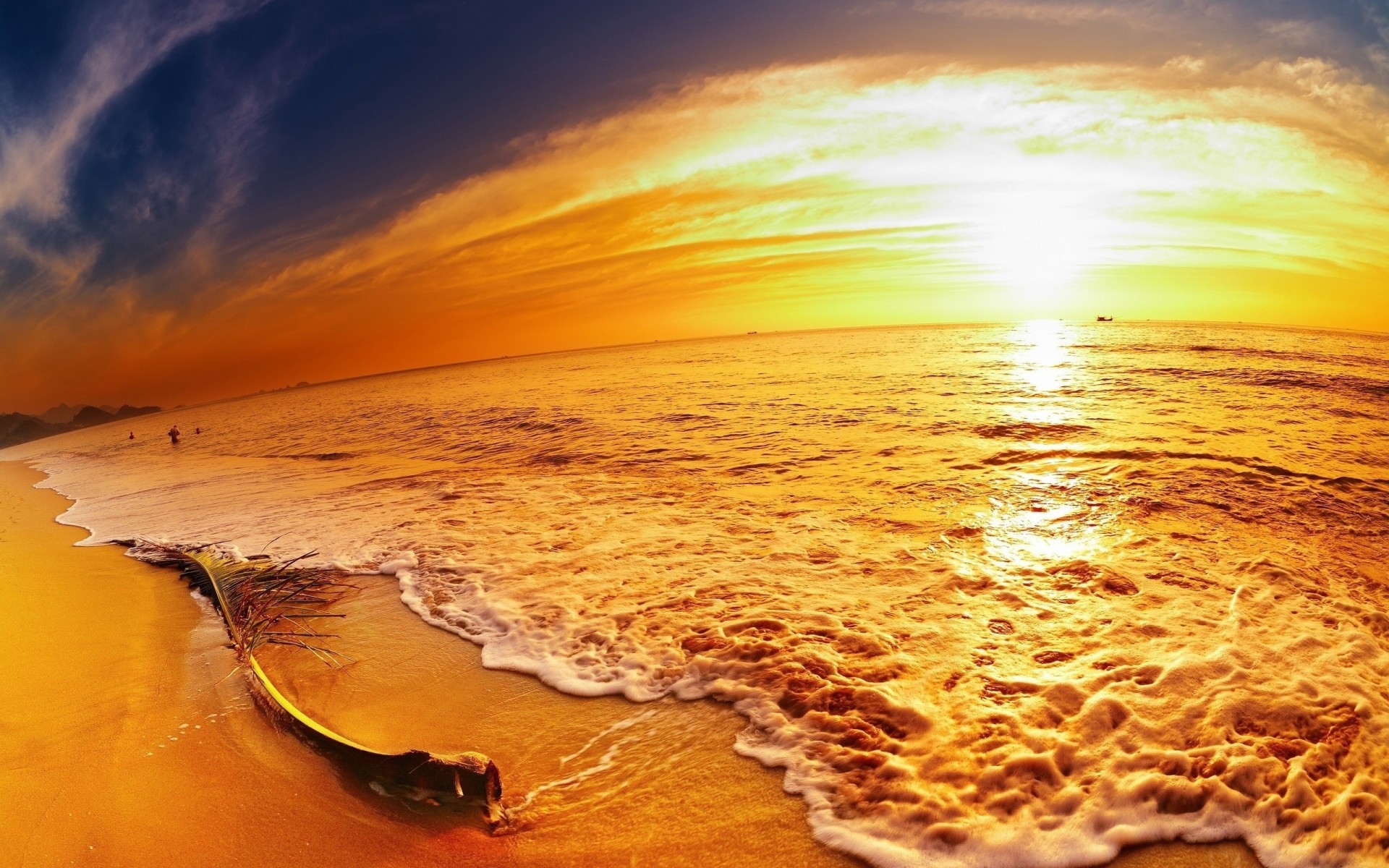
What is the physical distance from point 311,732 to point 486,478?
9.23m

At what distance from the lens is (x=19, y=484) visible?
20.7 m

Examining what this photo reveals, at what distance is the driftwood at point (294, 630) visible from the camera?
3152mm

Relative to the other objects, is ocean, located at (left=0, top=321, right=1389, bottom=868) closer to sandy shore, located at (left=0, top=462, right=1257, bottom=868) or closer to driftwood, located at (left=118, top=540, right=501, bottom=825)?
sandy shore, located at (left=0, top=462, right=1257, bottom=868)

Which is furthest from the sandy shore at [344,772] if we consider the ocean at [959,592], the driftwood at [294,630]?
the ocean at [959,592]

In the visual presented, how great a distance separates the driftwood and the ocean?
2.25 ft

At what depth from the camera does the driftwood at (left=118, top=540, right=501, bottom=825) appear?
10.3ft

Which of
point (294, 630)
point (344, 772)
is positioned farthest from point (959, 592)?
point (294, 630)

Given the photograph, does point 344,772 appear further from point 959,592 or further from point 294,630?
point 959,592

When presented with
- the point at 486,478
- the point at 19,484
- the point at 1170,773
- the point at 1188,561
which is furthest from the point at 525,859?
the point at 19,484

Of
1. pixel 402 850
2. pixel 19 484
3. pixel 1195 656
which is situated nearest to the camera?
pixel 402 850

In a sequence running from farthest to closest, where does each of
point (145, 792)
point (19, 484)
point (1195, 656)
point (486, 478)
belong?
point (19, 484), point (486, 478), point (1195, 656), point (145, 792)

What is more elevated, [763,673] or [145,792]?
[763,673]

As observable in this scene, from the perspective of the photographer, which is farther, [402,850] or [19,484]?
[19,484]

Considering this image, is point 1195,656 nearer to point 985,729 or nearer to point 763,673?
point 985,729
